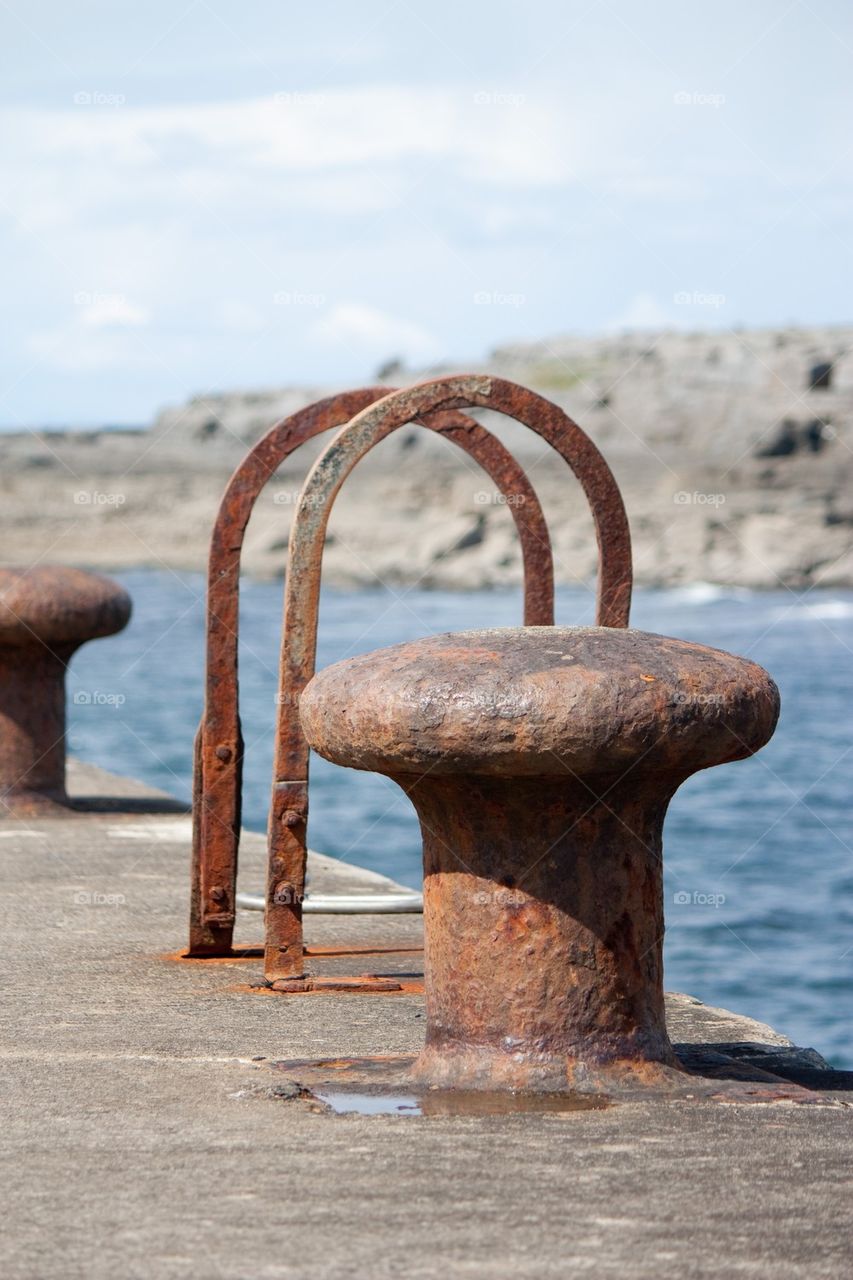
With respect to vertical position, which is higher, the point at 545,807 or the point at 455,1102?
the point at 545,807

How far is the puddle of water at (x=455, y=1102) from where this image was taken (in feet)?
11.1

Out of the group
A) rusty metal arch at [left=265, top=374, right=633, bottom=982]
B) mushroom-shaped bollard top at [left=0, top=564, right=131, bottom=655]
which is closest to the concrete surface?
rusty metal arch at [left=265, top=374, right=633, bottom=982]

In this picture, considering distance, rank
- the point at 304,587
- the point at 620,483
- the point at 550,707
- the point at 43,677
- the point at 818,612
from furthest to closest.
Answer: the point at 620,483 < the point at 818,612 < the point at 43,677 < the point at 304,587 < the point at 550,707

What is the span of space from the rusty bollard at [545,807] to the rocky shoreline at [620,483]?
43.1m

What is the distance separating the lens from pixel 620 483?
57656 mm

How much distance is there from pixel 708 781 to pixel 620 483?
35.7 metres

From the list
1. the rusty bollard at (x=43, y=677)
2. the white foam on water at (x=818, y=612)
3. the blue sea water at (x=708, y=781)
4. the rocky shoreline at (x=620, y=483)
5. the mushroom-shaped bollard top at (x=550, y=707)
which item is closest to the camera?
the mushroom-shaped bollard top at (x=550, y=707)

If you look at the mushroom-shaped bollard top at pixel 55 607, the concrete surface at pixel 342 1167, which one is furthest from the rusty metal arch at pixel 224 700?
the mushroom-shaped bollard top at pixel 55 607

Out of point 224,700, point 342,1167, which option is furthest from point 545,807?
point 224,700

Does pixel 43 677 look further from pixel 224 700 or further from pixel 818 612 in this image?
pixel 818 612

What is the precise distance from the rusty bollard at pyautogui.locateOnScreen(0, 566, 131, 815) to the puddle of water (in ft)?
15.1

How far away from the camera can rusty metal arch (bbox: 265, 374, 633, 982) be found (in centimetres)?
446

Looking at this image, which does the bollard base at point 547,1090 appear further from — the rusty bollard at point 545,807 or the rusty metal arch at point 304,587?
the rusty metal arch at point 304,587

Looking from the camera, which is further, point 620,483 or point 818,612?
point 620,483
